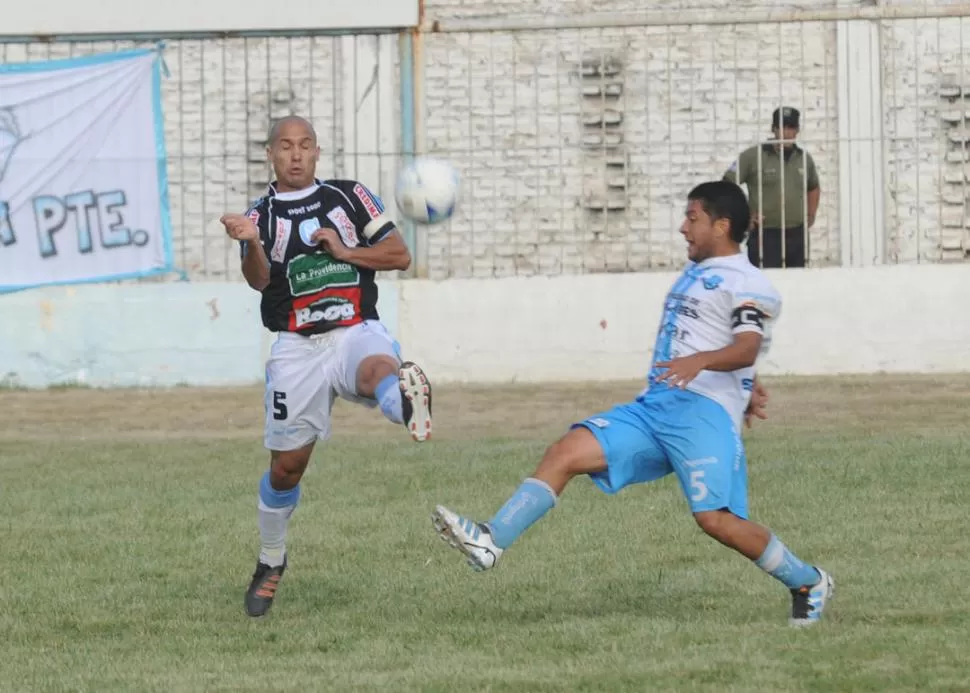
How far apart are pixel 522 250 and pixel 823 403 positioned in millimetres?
4639

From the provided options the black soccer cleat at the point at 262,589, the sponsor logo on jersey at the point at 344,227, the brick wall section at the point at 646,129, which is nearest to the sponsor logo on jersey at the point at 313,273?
the sponsor logo on jersey at the point at 344,227

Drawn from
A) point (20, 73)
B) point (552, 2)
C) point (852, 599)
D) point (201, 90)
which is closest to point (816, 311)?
point (552, 2)

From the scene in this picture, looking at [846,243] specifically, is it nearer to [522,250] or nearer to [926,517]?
[522,250]

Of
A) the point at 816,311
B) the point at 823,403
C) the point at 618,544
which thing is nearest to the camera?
the point at 618,544

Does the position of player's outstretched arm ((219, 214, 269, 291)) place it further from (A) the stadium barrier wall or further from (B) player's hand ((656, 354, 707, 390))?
(A) the stadium barrier wall

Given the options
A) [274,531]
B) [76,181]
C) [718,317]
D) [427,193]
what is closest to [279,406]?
[274,531]

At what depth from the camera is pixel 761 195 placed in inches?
712

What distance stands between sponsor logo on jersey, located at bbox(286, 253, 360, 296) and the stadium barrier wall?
9.89m

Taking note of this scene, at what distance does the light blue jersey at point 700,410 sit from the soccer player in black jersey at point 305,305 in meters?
1.25

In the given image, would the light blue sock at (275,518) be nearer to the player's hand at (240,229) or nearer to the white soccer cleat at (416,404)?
the white soccer cleat at (416,404)

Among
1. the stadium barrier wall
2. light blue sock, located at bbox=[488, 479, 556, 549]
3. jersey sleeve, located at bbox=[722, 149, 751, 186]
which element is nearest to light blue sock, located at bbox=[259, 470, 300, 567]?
light blue sock, located at bbox=[488, 479, 556, 549]

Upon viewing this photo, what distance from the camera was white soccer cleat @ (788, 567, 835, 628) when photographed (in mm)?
7258


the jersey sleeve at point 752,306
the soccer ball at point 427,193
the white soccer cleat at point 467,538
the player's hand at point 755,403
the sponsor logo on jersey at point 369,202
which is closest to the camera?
the white soccer cleat at point 467,538

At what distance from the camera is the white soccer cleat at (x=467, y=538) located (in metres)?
6.94
